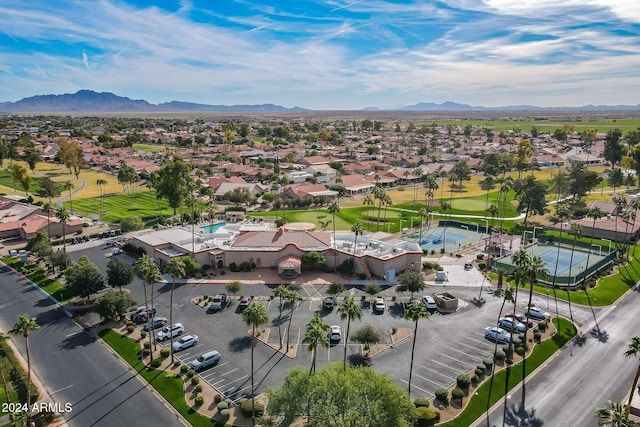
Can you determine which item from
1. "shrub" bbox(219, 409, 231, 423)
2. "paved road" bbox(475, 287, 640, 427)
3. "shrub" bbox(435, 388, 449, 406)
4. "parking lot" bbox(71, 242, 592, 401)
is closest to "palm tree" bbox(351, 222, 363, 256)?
"parking lot" bbox(71, 242, 592, 401)

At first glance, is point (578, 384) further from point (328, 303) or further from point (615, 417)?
point (328, 303)

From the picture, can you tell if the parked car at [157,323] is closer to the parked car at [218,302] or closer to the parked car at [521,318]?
the parked car at [218,302]

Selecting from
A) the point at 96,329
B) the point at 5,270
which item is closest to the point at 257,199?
the point at 5,270

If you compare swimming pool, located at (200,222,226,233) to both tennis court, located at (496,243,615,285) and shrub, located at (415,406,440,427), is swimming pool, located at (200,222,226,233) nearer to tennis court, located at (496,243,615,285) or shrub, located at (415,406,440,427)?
tennis court, located at (496,243,615,285)

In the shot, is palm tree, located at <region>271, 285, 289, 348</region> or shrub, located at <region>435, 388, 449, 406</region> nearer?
shrub, located at <region>435, 388, 449, 406</region>

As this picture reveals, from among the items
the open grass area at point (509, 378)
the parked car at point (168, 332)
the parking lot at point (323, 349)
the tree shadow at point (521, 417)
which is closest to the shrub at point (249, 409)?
the parking lot at point (323, 349)

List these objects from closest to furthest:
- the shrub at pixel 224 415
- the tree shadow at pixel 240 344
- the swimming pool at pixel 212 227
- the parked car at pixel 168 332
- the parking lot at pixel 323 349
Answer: the shrub at pixel 224 415 < the parking lot at pixel 323 349 < the tree shadow at pixel 240 344 < the parked car at pixel 168 332 < the swimming pool at pixel 212 227
